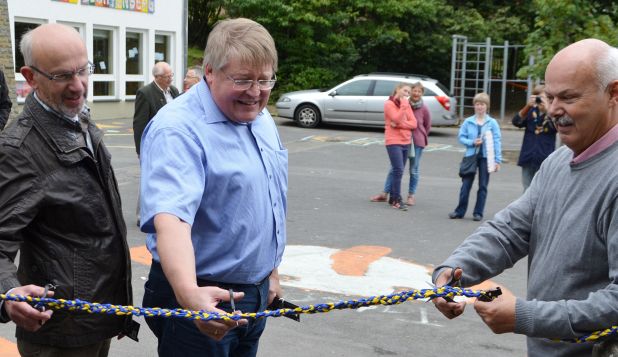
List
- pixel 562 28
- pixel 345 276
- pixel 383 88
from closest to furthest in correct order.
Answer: pixel 345 276 → pixel 562 28 → pixel 383 88

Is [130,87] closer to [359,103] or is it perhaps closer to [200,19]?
[359,103]

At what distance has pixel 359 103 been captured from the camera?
22.6 metres

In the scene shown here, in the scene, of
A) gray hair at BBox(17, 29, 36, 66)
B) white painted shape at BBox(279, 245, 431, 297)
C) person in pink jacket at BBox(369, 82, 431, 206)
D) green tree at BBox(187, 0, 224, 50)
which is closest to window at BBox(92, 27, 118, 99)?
green tree at BBox(187, 0, 224, 50)

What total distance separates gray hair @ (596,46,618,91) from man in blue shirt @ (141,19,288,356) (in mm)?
1112

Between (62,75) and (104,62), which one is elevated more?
(62,75)

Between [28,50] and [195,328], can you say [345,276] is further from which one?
[28,50]

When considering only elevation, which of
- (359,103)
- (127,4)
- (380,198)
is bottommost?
(380,198)

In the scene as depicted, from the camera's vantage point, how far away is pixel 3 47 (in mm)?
11445

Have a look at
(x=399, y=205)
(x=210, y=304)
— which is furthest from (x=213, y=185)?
(x=399, y=205)

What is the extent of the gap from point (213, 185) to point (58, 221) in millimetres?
593

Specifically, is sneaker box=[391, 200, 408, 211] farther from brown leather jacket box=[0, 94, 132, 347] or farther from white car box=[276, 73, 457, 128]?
white car box=[276, 73, 457, 128]

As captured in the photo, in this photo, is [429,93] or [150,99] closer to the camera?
[150,99]

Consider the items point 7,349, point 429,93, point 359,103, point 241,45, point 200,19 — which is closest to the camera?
point 241,45

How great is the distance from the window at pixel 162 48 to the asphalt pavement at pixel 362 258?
8710mm
